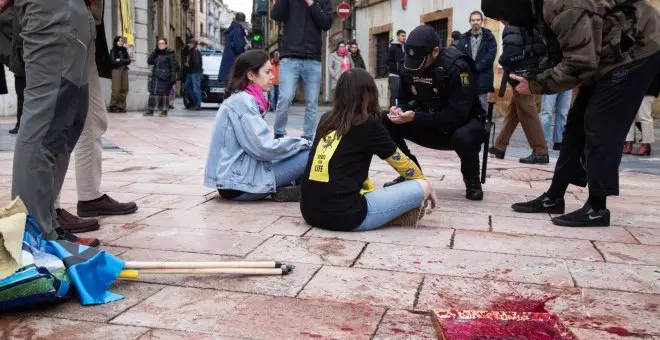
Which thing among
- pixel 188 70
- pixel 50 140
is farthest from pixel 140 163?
pixel 188 70

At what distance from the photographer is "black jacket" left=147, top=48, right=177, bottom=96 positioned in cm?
1612

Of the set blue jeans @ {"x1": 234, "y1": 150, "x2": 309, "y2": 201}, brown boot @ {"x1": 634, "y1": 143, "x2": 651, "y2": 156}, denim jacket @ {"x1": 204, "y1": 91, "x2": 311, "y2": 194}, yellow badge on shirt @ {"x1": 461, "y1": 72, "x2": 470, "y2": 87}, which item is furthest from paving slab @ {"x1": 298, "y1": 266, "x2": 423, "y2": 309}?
brown boot @ {"x1": 634, "y1": 143, "x2": 651, "y2": 156}

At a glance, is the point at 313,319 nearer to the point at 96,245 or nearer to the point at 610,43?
the point at 96,245

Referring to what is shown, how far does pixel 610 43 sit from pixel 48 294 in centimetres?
311

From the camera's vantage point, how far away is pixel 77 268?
2664 mm

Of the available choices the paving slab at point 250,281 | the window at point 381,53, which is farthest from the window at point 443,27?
the paving slab at point 250,281

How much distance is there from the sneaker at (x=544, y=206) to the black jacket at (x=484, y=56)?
20.2ft

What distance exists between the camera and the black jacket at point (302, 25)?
23.6ft

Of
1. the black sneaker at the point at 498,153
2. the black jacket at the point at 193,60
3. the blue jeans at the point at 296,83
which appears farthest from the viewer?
the black jacket at the point at 193,60

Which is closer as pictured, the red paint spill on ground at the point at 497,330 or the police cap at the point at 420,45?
the red paint spill on ground at the point at 497,330

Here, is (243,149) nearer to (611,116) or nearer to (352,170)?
(352,170)

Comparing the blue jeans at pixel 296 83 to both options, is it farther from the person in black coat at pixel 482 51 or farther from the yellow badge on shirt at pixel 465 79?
the person in black coat at pixel 482 51

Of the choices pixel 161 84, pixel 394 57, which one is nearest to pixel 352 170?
pixel 394 57

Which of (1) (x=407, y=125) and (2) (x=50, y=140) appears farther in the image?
(1) (x=407, y=125)
